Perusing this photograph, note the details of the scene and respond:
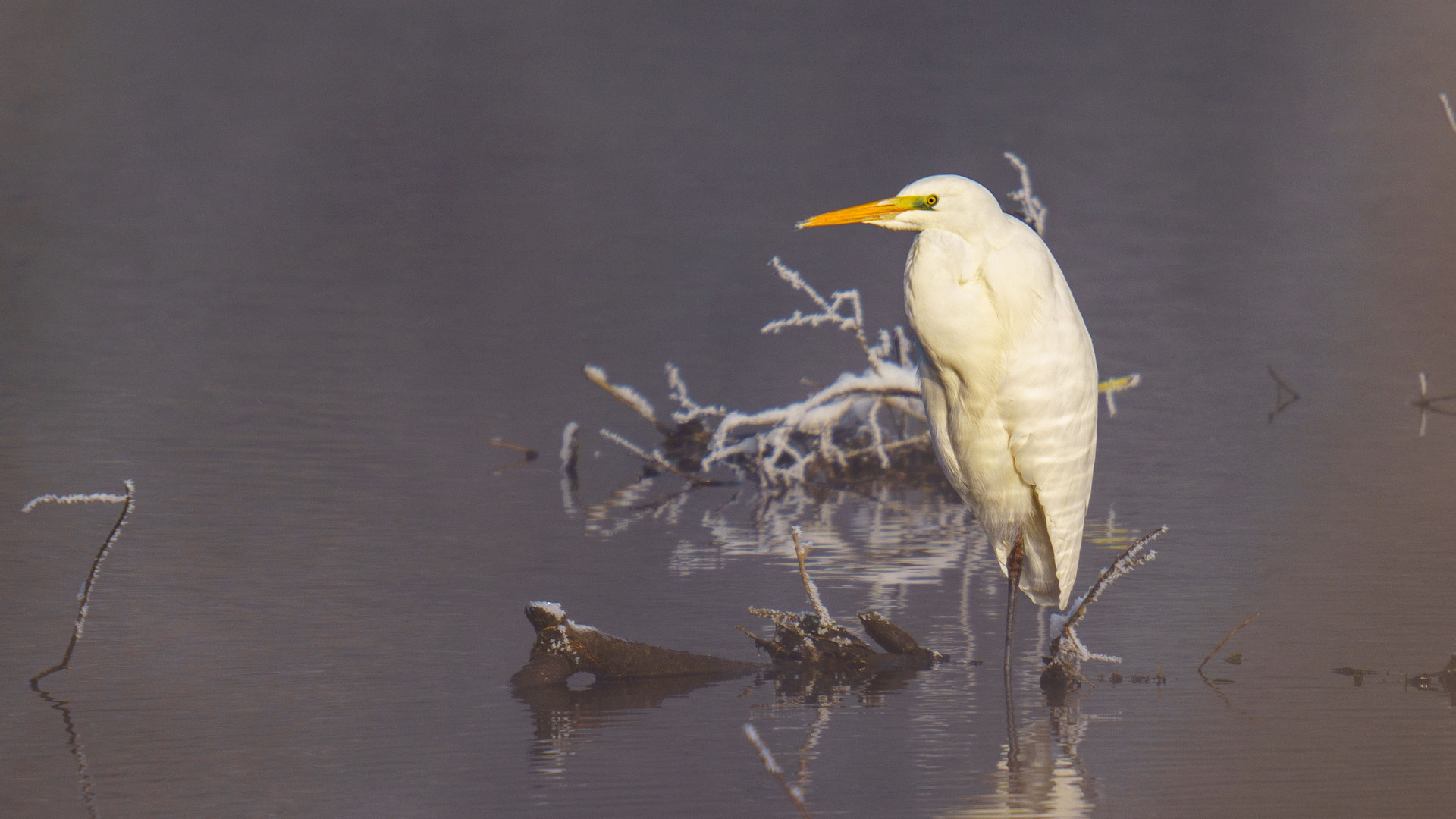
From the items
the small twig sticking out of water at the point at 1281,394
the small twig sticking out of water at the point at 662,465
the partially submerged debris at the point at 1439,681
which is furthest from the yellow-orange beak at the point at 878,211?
the small twig sticking out of water at the point at 1281,394

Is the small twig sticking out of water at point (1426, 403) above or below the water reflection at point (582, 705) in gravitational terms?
above

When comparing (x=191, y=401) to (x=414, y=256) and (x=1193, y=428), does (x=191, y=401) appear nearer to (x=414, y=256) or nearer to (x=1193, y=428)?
(x=1193, y=428)

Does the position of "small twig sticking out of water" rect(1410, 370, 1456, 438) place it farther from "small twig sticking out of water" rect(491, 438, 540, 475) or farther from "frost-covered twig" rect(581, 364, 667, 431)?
"small twig sticking out of water" rect(491, 438, 540, 475)

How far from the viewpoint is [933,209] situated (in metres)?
3.99

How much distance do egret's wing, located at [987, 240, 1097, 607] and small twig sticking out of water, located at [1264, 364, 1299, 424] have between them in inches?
209

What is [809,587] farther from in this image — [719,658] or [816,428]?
[816,428]

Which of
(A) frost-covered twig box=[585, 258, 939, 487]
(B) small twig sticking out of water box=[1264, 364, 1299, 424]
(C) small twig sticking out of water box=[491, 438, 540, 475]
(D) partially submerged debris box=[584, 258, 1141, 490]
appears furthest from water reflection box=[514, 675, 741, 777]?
(B) small twig sticking out of water box=[1264, 364, 1299, 424]

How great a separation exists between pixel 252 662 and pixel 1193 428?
225 inches

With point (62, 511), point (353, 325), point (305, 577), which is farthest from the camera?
point (353, 325)

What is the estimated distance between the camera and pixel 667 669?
4.31 metres

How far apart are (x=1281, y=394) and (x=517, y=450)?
452 centimetres

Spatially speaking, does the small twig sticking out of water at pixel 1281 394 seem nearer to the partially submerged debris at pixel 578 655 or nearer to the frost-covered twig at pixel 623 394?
the frost-covered twig at pixel 623 394

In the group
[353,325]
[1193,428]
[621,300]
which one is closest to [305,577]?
[1193,428]

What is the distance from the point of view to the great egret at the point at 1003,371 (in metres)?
4.04
